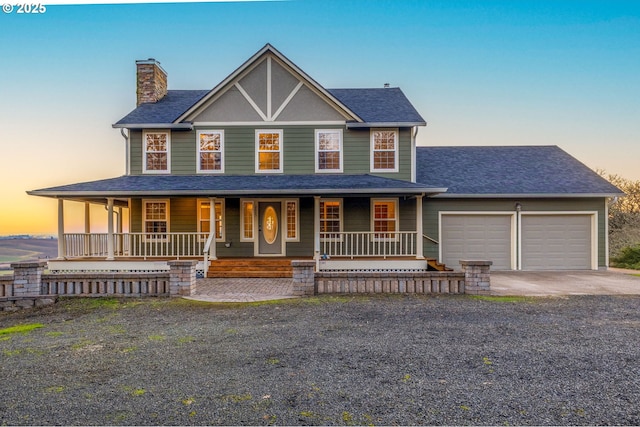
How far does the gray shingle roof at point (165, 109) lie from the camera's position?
14812 mm

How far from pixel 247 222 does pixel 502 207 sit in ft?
34.2

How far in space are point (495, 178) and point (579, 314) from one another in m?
Answer: 9.44

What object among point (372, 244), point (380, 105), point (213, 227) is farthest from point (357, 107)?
point (213, 227)

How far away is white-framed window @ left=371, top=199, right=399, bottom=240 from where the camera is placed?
14633 millimetres

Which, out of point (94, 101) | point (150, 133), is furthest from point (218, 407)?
point (94, 101)

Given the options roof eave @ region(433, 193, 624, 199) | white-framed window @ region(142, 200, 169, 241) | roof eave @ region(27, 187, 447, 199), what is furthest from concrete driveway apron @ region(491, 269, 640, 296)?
white-framed window @ region(142, 200, 169, 241)

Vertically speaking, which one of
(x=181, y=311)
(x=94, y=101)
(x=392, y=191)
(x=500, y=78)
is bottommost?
(x=181, y=311)

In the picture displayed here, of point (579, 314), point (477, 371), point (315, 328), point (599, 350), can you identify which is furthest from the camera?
point (579, 314)

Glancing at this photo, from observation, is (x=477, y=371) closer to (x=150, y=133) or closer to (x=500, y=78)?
(x=150, y=133)

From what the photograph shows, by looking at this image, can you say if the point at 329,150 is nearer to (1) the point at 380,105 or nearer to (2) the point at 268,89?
(1) the point at 380,105

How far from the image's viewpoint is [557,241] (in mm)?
14992

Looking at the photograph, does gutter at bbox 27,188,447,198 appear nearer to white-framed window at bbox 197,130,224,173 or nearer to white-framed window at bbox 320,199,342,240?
white-framed window at bbox 320,199,342,240

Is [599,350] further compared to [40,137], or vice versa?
[40,137]

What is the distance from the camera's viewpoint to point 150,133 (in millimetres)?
14906
